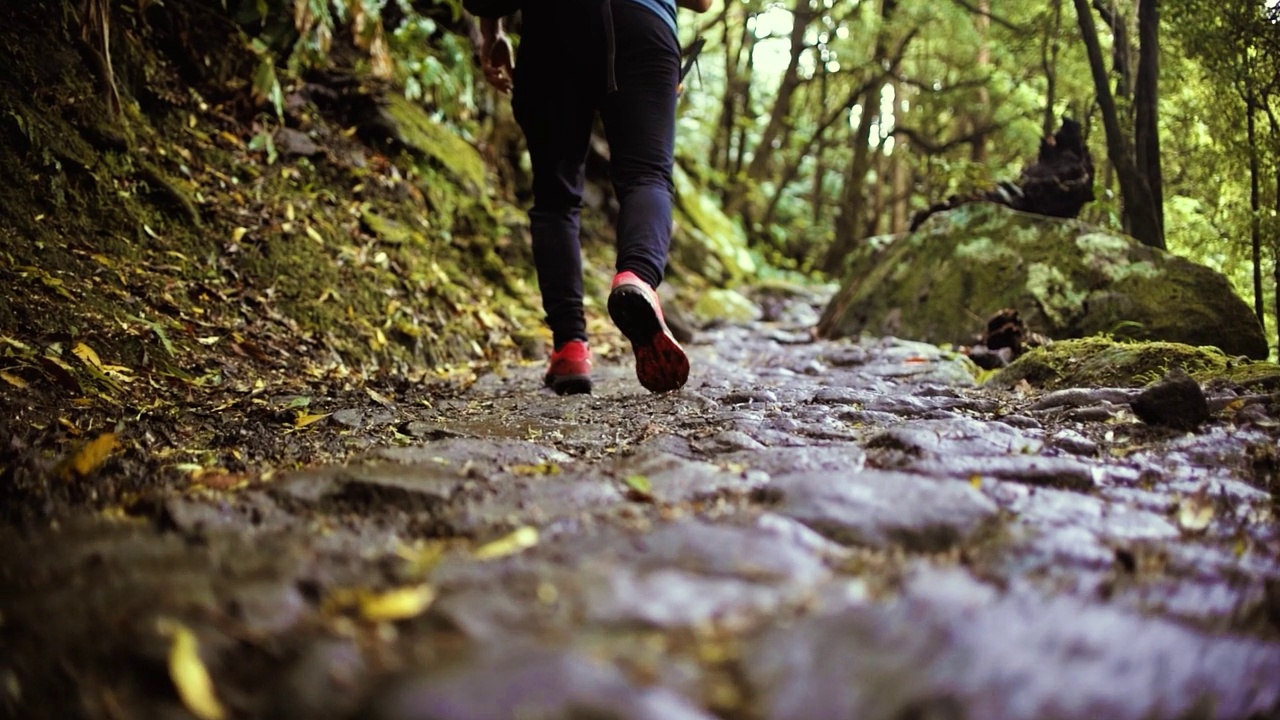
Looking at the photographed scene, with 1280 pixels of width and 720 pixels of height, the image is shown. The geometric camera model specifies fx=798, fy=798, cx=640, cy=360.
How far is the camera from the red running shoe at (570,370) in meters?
3.01

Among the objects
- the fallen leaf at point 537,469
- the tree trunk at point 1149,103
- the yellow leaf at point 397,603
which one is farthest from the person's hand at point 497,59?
the tree trunk at point 1149,103

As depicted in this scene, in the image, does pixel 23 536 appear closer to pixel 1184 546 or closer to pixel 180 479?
pixel 180 479

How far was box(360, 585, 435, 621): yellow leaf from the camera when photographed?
0.88 meters

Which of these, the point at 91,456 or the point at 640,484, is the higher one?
the point at 640,484

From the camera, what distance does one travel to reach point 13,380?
6.63ft

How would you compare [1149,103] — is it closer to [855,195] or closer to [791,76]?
[791,76]

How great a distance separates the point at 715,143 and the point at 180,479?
1498 cm

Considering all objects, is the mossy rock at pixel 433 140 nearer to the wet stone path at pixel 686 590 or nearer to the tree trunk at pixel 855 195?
the wet stone path at pixel 686 590

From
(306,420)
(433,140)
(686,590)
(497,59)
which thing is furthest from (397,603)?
(433,140)

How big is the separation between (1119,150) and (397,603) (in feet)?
14.5

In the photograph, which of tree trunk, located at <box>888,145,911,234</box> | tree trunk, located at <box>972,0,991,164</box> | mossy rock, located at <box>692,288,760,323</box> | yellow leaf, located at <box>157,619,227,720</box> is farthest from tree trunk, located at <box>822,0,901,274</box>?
yellow leaf, located at <box>157,619,227,720</box>

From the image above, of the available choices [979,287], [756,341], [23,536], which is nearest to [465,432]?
[23,536]

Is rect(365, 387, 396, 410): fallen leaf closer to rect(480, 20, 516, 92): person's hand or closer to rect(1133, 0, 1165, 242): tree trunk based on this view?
rect(480, 20, 516, 92): person's hand

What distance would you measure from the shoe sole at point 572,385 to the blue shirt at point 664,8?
1.29 metres
